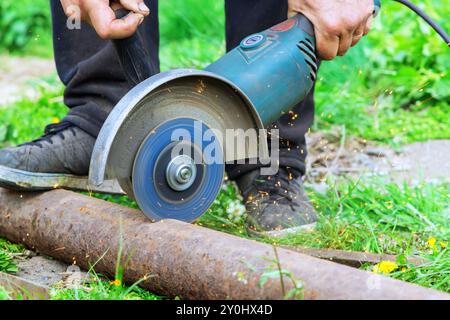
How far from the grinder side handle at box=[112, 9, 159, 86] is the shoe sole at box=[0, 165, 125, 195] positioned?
468 mm

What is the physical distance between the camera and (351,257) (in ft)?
8.32

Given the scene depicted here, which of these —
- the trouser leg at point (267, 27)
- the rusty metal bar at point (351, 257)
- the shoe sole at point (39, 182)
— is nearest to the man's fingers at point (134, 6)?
the shoe sole at point (39, 182)

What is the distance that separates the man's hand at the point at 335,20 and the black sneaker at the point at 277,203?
572mm

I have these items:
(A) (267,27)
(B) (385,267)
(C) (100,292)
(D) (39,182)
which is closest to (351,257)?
(B) (385,267)

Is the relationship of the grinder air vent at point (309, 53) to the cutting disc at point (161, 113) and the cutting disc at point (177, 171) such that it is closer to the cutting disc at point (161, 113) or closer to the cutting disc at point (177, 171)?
the cutting disc at point (161, 113)

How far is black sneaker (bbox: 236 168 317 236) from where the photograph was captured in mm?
2906

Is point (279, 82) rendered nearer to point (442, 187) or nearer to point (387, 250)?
point (387, 250)

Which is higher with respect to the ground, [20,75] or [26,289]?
[20,75]

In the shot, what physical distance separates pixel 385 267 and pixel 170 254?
0.63m

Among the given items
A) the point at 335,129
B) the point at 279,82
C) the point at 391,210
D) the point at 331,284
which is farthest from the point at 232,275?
the point at 335,129

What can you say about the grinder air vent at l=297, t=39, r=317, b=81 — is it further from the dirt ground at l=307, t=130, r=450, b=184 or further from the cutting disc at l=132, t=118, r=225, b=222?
the dirt ground at l=307, t=130, r=450, b=184

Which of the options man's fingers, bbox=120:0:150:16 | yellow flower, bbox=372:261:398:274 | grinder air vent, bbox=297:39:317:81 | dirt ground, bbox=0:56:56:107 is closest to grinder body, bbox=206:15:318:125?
grinder air vent, bbox=297:39:317:81

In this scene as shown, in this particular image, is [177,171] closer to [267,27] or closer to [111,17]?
[111,17]
